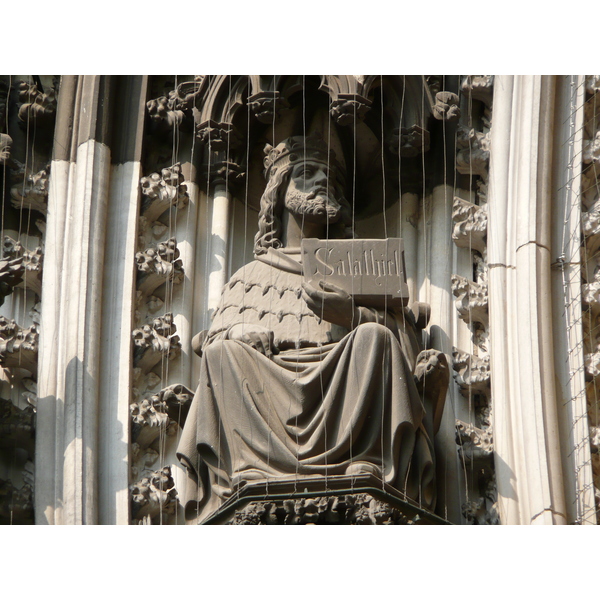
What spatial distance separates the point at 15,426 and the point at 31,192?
4.23 feet

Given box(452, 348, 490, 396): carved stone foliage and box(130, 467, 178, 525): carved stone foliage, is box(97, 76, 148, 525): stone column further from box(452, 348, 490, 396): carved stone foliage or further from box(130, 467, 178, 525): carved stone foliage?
box(452, 348, 490, 396): carved stone foliage

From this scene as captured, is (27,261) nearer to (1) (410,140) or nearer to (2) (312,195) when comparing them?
(2) (312,195)

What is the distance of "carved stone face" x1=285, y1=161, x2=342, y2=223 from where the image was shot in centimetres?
850

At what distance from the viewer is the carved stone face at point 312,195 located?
850cm

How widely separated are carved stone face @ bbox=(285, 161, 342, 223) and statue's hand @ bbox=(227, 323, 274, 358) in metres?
0.76

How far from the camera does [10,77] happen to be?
9.13 m

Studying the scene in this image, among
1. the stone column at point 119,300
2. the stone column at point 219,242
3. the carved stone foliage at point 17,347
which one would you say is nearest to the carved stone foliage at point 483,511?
the stone column at point 119,300

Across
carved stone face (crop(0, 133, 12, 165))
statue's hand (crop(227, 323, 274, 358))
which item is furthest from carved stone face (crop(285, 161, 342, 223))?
carved stone face (crop(0, 133, 12, 165))

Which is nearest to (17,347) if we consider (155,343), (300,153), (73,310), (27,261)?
(73,310)

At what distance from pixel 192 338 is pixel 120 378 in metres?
0.41

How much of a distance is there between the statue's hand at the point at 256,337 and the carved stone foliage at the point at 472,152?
150cm

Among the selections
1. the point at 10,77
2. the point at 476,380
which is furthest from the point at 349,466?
the point at 10,77

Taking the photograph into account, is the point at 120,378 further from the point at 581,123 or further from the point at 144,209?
the point at 581,123

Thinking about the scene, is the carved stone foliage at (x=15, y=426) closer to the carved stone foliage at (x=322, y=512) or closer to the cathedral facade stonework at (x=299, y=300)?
the cathedral facade stonework at (x=299, y=300)
